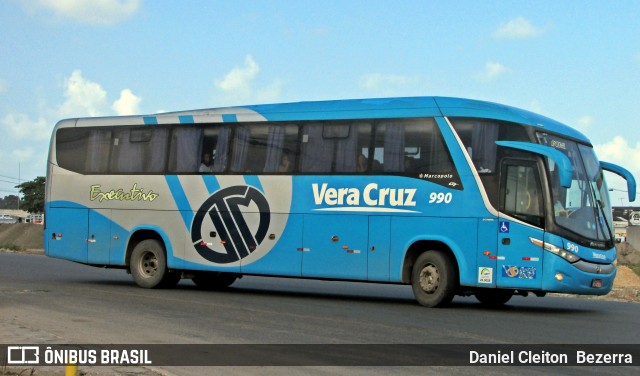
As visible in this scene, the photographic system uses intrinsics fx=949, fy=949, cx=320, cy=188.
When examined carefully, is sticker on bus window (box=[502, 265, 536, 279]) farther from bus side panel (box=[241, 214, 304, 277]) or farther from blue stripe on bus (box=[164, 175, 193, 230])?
blue stripe on bus (box=[164, 175, 193, 230])

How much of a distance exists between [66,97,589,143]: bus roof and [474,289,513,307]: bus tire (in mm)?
3381

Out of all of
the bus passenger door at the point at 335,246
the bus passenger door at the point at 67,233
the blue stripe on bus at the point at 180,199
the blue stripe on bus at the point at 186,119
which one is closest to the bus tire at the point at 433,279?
the bus passenger door at the point at 335,246

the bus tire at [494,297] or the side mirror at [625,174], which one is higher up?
the side mirror at [625,174]

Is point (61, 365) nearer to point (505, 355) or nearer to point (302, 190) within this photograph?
point (505, 355)

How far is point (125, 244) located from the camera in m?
21.7

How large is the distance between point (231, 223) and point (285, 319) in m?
5.77

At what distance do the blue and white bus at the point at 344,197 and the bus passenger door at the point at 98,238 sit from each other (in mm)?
33

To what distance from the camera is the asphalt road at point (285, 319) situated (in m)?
12.1

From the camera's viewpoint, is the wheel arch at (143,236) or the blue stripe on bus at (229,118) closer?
the blue stripe on bus at (229,118)

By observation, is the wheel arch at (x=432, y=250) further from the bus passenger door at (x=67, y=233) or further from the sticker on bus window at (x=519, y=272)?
the bus passenger door at (x=67, y=233)

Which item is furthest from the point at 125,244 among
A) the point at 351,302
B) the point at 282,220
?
the point at 351,302

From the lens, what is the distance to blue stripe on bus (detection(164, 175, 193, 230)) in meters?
20.8

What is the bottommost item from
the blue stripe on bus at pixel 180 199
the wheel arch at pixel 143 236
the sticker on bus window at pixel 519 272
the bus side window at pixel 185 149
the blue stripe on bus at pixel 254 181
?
the sticker on bus window at pixel 519 272

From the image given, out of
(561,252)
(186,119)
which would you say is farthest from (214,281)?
(561,252)
